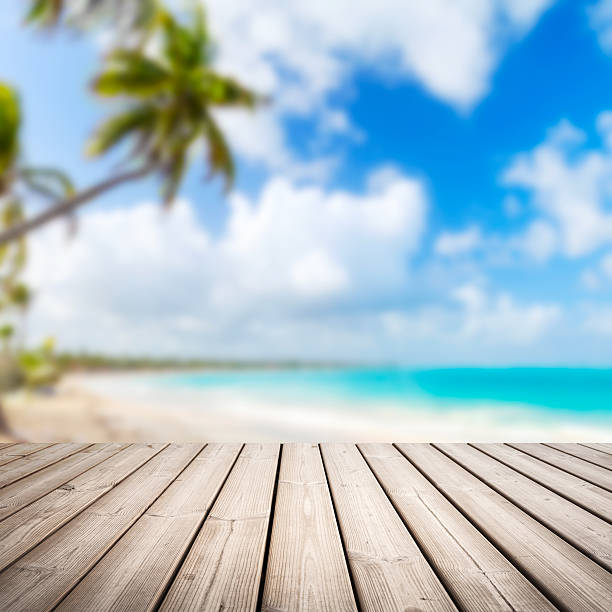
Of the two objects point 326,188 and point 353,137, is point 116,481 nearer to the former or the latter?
point 326,188

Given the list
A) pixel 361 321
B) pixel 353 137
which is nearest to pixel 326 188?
pixel 353 137

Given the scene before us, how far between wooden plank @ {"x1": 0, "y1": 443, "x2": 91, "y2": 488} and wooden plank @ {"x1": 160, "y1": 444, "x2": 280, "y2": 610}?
0.79 m

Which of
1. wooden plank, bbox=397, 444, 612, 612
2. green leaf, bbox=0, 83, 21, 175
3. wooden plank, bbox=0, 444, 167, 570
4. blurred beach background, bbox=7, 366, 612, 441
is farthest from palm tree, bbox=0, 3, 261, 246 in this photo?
wooden plank, bbox=397, 444, 612, 612

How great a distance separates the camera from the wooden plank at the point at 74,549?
2.56ft

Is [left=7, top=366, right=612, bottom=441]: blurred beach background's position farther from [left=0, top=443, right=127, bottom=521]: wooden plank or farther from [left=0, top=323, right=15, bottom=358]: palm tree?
[left=0, top=443, right=127, bottom=521]: wooden plank

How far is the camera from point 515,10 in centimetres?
1206

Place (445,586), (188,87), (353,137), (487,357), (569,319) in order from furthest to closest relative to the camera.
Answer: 1. (353,137)
2. (487,357)
3. (569,319)
4. (188,87)
5. (445,586)

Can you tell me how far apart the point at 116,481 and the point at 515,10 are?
→ 15.0 metres

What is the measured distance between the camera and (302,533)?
1.07 meters

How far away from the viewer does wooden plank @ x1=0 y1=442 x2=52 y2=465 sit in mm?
1887

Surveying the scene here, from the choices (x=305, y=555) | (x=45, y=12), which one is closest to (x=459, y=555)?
(x=305, y=555)

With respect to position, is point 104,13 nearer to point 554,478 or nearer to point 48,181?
point 48,181

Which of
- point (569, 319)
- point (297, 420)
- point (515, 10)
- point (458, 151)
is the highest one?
point (458, 151)

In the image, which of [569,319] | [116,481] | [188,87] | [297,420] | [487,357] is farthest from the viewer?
[487,357]
